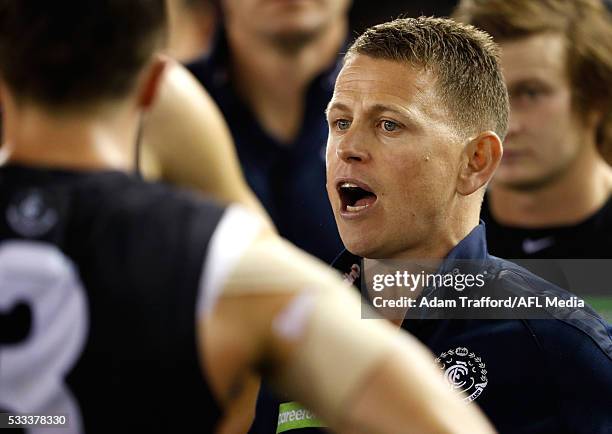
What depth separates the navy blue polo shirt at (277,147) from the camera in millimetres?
5590

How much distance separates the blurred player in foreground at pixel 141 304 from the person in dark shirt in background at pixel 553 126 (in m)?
3.10

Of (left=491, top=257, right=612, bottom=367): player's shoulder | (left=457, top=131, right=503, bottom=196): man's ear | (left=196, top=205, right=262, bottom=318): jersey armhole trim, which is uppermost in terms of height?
(left=196, top=205, right=262, bottom=318): jersey armhole trim

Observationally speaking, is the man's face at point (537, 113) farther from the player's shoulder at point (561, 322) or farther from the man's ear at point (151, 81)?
the man's ear at point (151, 81)

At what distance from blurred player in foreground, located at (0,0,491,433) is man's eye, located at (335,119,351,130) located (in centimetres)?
132

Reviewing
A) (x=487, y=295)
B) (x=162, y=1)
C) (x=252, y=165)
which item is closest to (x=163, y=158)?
(x=487, y=295)

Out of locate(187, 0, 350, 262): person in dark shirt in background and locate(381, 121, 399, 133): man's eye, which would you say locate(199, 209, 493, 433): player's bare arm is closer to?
locate(381, 121, 399, 133): man's eye

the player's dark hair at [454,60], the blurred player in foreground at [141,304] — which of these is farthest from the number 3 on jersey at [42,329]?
the player's dark hair at [454,60]

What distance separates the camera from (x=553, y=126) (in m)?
5.06

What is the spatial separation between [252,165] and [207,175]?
2.08 m

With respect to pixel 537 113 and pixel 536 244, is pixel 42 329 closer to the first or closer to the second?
pixel 537 113

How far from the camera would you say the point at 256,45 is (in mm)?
5883

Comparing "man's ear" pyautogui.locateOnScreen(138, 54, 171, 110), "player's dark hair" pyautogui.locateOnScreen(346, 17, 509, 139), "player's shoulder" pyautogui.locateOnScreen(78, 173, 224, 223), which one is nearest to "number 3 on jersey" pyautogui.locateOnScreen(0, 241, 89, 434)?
"player's shoulder" pyautogui.locateOnScreen(78, 173, 224, 223)

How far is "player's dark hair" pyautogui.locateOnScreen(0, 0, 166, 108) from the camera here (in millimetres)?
2041

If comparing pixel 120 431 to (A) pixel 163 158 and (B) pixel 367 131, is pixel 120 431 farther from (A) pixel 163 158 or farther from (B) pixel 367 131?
(A) pixel 163 158
